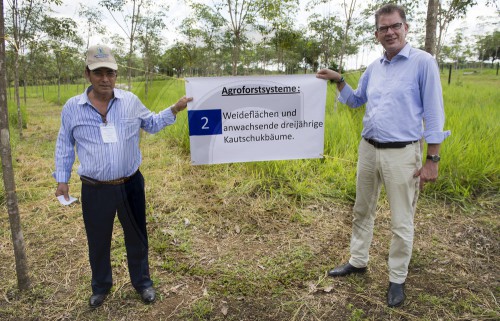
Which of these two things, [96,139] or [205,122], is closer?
[96,139]

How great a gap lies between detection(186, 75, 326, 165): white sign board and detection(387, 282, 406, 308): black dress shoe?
1.13 m

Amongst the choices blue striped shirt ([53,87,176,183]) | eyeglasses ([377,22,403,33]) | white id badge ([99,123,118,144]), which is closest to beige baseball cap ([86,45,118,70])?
blue striped shirt ([53,87,176,183])

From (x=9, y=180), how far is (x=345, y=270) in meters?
2.35

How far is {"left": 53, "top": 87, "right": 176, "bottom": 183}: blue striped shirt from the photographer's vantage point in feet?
6.01

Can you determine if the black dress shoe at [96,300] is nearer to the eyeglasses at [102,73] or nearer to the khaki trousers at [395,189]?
the eyeglasses at [102,73]

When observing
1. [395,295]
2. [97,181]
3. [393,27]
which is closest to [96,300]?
[97,181]

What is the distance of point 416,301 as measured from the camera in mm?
2211

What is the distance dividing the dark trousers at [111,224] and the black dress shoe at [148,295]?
3 centimetres

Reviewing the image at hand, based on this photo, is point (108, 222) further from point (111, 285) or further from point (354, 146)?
point (354, 146)

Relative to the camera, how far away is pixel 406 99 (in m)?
1.94

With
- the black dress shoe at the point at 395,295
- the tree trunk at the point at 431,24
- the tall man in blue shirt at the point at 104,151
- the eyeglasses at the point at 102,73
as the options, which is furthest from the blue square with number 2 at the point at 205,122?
the tree trunk at the point at 431,24

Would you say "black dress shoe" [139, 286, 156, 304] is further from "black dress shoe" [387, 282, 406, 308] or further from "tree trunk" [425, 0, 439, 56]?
"tree trunk" [425, 0, 439, 56]

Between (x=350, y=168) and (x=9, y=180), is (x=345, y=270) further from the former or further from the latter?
(x=9, y=180)

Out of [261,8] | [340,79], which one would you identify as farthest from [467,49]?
[340,79]
